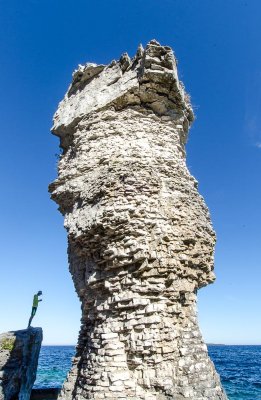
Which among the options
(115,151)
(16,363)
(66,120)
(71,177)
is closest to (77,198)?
(71,177)

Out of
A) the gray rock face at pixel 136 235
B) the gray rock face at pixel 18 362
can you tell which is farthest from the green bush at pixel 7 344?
the gray rock face at pixel 136 235

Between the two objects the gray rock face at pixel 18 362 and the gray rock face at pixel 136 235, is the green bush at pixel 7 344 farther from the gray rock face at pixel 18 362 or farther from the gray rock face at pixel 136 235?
the gray rock face at pixel 136 235

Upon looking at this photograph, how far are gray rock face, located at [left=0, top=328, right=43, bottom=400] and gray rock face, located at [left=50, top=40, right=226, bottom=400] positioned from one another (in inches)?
170

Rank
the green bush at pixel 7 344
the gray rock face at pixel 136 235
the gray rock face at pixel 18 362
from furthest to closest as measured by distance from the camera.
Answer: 1. the green bush at pixel 7 344
2. the gray rock face at pixel 18 362
3. the gray rock face at pixel 136 235

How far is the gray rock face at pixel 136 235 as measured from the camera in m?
7.22

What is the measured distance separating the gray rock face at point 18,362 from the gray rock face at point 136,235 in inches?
170

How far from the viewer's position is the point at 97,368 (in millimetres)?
7293

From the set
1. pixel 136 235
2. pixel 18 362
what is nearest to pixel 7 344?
pixel 18 362

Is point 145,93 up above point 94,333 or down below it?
above

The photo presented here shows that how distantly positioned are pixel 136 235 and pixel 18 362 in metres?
7.82

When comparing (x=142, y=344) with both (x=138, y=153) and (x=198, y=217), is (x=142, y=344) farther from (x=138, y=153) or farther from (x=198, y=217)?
(x=138, y=153)

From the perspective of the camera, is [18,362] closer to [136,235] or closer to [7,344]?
[7,344]

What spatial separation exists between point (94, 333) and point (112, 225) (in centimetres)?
278

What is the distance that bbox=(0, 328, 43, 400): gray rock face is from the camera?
444 inches
